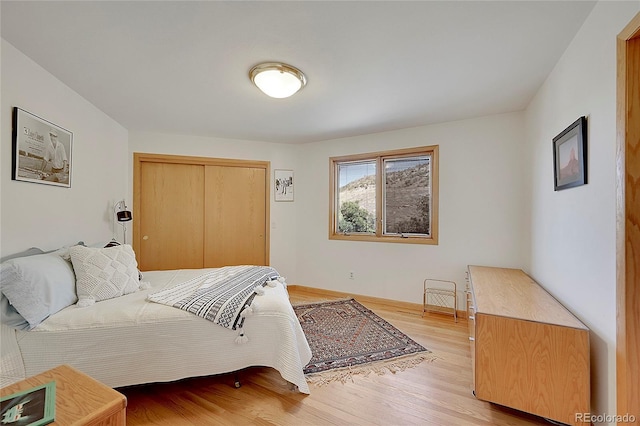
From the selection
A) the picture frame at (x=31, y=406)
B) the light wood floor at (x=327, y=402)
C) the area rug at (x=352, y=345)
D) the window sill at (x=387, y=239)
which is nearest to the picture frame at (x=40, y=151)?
the picture frame at (x=31, y=406)

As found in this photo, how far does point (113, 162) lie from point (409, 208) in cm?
365

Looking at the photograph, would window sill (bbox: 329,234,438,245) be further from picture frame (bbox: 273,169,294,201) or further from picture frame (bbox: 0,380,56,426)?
picture frame (bbox: 0,380,56,426)

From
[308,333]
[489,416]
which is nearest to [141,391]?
[308,333]

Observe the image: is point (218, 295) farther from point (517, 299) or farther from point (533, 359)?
point (517, 299)

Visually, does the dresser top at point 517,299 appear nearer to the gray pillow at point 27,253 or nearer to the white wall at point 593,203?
the white wall at point 593,203

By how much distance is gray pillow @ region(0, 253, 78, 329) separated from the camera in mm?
1385

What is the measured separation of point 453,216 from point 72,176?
154 inches

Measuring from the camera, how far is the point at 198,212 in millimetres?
3621

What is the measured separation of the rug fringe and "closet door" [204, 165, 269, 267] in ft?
7.24

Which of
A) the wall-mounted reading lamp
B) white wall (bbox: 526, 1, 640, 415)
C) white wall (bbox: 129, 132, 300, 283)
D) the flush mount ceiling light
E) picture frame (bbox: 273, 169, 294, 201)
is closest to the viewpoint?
white wall (bbox: 526, 1, 640, 415)

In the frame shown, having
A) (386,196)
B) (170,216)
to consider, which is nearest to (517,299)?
(386,196)

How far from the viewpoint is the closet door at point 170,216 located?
3.40 m

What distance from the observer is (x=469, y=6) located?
4.37 feet

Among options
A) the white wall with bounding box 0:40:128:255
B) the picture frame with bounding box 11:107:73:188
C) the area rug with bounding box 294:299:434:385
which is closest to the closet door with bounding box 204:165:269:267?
the white wall with bounding box 0:40:128:255
